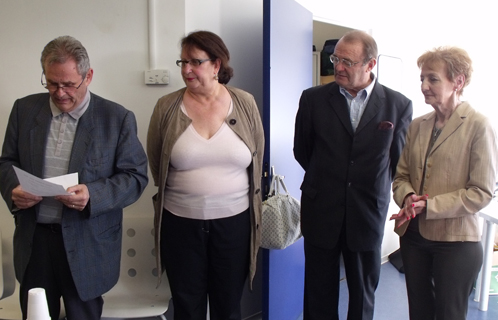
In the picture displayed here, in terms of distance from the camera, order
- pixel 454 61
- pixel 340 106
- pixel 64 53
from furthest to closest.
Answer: pixel 340 106, pixel 454 61, pixel 64 53

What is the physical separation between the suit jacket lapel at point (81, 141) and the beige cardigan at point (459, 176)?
1272 millimetres

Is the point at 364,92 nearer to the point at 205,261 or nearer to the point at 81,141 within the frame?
the point at 205,261

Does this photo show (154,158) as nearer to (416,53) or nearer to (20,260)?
(20,260)

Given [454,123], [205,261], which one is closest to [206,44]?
[205,261]

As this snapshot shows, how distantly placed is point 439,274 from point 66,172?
1435 millimetres

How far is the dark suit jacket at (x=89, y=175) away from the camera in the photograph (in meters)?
1.40

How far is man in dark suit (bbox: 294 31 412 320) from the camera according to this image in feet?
5.38

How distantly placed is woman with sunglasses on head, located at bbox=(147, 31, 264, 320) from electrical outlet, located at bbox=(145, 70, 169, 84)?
1.34 feet

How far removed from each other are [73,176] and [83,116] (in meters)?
0.25

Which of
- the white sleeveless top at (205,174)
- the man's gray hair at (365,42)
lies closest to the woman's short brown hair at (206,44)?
the white sleeveless top at (205,174)

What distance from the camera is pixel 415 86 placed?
3328 millimetres

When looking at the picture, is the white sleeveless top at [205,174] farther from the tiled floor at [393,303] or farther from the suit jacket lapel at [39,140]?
the tiled floor at [393,303]

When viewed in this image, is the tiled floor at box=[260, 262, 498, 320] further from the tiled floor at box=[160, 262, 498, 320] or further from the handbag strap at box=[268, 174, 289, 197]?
the handbag strap at box=[268, 174, 289, 197]

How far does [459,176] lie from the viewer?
145 cm
